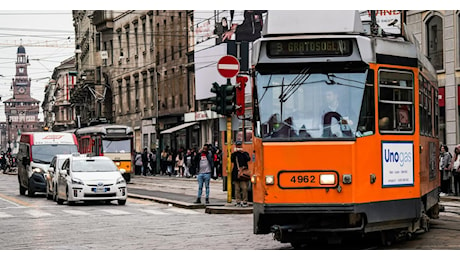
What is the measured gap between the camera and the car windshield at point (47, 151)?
3500 cm

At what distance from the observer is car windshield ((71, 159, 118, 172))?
27891 millimetres

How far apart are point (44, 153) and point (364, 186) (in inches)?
954

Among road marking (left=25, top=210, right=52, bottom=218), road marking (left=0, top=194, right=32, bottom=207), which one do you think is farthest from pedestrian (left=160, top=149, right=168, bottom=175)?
road marking (left=25, top=210, right=52, bottom=218)

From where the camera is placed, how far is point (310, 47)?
41.9ft

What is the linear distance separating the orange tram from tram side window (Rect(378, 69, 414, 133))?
0.02 metres

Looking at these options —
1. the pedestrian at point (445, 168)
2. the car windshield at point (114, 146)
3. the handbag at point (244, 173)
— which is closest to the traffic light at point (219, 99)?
the handbag at point (244, 173)

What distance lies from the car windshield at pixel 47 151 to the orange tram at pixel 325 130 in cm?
2299

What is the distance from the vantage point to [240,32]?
2010 inches

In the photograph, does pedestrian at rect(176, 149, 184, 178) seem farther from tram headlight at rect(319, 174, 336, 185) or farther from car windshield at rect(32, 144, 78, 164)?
tram headlight at rect(319, 174, 336, 185)

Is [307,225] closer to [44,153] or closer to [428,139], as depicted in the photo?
[428,139]

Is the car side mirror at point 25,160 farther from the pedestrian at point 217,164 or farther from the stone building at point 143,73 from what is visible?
the stone building at point 143,73

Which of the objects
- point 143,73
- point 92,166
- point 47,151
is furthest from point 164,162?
point 92,166

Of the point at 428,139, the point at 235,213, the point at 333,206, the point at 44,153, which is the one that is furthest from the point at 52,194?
the point at 333,206

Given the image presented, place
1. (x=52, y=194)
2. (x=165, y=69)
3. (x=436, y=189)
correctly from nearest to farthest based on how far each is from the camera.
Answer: (x=436, y=189)
(x=52, y=194)
(x=165, y=69)
